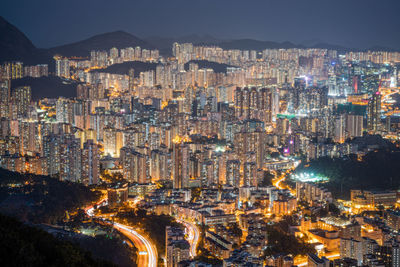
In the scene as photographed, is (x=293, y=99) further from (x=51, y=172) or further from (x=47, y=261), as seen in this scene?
(x=47, y=261)

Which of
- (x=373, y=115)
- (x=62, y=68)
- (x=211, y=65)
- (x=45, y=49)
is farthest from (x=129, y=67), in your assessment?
(x=373, y=115)

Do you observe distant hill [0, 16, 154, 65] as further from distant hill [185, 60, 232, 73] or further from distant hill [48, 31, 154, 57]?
distant hill [185, 60, 232, 73]

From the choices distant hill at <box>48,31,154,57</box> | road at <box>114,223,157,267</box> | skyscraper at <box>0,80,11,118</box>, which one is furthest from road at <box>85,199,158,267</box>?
distant hill at <box>48,31,154,57</box>

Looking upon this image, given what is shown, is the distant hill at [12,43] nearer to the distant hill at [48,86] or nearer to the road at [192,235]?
the distant hill at [48,86]

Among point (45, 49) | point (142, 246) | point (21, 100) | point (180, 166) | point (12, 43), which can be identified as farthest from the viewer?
point (45, 49)

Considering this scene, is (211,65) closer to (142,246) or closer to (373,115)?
(373,115)
